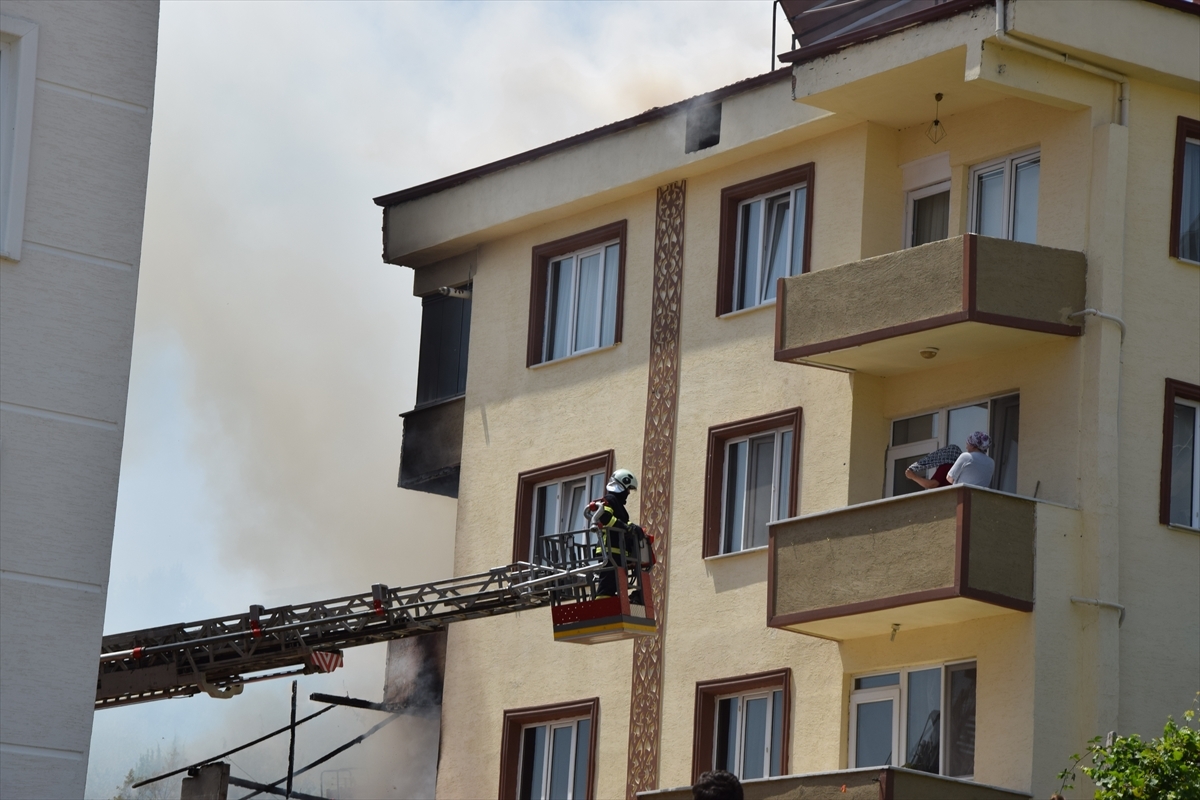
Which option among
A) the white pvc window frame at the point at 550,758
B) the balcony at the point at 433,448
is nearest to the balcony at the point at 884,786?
the white pvc window frame at the point at 550,758

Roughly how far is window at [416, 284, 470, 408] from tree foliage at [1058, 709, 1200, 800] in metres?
14.6

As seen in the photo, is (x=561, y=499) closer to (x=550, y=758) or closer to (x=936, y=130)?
(x=550, y=758)

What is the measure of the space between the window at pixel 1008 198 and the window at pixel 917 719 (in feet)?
16.4

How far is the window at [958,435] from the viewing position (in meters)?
23.6

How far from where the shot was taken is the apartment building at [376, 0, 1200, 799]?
22.4m

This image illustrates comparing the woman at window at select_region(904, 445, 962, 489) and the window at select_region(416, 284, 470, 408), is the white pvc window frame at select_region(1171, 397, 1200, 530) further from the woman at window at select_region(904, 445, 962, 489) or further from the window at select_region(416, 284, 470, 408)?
the window at select_region(416, 284, 470, 408)

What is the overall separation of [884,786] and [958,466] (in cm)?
353

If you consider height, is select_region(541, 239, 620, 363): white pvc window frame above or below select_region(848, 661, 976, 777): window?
above

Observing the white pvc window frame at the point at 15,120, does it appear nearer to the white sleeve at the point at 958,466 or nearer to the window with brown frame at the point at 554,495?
the white sleeve at the point at 958,466

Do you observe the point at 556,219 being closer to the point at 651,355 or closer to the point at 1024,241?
the point at 651,355

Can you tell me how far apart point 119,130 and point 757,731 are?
42.2 feet

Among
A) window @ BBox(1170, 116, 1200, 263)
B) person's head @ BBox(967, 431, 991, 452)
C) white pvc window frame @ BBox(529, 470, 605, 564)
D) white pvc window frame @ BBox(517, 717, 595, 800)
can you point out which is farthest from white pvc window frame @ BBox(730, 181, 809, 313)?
white pvc window frame @ BBox(517, 717, 595, 800)

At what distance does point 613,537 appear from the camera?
2197cm

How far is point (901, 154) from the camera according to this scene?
84.2 ft
